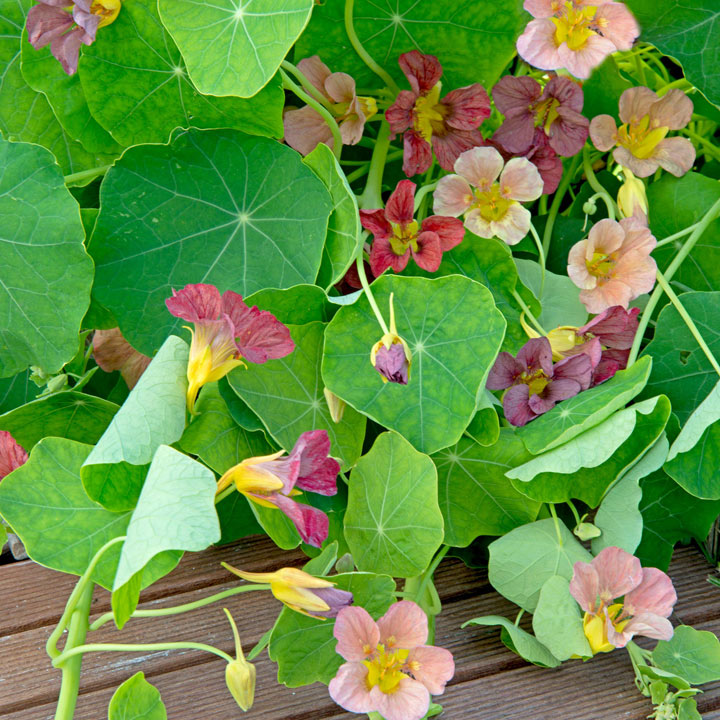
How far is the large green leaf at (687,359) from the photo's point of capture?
0.91 m

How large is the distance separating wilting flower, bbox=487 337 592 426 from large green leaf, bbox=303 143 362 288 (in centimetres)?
20

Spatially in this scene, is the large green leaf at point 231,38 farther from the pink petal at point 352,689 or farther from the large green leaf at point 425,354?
the pink petal at point 352,689

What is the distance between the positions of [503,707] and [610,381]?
35 cm

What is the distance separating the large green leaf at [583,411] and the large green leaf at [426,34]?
0.40 m

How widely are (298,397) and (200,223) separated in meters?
0.24

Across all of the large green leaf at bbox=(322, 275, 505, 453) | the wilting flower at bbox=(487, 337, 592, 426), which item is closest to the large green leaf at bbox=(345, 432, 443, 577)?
the large green leaf at bbox=(322, 275, 505, 453)

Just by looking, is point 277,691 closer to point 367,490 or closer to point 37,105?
point 367,490

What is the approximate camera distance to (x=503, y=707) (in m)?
0.78

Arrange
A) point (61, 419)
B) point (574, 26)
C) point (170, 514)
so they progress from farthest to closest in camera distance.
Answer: point (61, 419) → point (574, 26) → point (170, 514)

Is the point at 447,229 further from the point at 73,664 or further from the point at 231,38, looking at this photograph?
the point at 73,664

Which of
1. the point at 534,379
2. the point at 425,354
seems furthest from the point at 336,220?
the point at 534,379

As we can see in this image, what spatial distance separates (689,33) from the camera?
0.94m

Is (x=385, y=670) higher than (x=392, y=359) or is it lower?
lower

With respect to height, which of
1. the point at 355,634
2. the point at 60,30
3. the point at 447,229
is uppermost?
the point at 60,30
